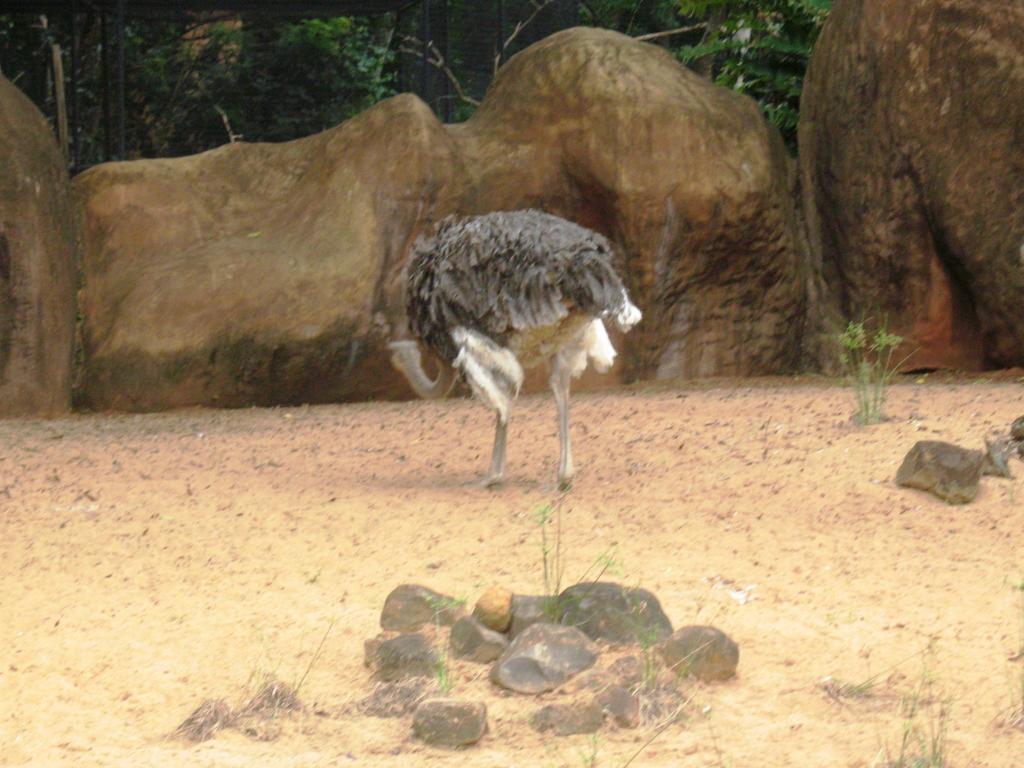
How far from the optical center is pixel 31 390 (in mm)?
9055

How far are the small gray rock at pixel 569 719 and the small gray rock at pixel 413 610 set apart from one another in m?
0.70

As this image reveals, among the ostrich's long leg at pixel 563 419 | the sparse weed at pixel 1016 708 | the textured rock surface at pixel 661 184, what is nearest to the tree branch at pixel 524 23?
the textured rock surface at pixel 661 184

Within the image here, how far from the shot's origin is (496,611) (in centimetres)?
450

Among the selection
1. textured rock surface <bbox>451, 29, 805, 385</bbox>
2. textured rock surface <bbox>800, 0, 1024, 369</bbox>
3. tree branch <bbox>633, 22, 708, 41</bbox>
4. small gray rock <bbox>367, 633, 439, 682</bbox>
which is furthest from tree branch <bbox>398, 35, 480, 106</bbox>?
small gray rock <bbox>367, 633, 439, 682</bbox>

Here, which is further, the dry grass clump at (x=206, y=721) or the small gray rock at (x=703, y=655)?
the small gray rock at (x=703, y=655)

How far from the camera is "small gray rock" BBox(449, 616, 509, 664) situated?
4.43 meters

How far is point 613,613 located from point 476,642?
0.43 m

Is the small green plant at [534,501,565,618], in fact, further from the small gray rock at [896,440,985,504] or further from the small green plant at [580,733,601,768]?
the small gray rock at [896,440,985,504]

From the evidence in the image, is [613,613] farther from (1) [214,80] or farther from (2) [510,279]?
Answer: (1) [214,80]

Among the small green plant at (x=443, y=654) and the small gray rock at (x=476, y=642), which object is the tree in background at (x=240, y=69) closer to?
the small green plant at (x=443, y=654)

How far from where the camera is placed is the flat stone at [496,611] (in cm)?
450

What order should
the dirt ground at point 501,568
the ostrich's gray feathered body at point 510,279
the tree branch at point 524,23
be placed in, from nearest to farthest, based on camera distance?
1. the dirt ground at point 501,568
2. the ostrich's gray feathered body at point 510,279
3. the tree branch at point 524,23

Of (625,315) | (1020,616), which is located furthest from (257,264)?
(1020,616)

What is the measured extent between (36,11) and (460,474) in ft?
23.7
